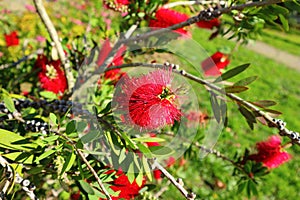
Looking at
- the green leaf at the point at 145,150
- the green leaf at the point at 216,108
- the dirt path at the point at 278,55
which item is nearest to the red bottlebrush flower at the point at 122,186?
the green leaf at the point at 145,150

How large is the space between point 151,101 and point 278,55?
8548mm

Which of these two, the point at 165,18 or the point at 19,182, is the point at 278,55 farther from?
the point at 19,182

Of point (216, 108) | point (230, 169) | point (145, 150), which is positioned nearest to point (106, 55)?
point (216, 108)

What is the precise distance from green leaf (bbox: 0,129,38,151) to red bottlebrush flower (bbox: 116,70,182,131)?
0.19 metres

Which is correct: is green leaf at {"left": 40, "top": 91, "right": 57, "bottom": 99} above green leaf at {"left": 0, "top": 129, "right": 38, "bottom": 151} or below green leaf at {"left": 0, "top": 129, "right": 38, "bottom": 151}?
below

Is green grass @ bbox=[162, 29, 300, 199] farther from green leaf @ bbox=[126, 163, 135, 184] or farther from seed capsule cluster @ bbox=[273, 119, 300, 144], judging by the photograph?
green leaf @ bbox=[126, 163, 135, 184]

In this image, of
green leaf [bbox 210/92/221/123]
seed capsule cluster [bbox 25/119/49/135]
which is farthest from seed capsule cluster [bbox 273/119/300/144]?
seed capsule cluster [bbox 25/119/49/135]

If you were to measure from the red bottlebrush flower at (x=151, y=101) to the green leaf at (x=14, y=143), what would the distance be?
186 millimetres

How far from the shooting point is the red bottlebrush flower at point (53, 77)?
101cm

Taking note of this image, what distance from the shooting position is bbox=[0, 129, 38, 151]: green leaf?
592 millimetres

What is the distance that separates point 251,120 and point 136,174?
0.29 m

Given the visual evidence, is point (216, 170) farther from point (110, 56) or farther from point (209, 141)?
point (110, 56)

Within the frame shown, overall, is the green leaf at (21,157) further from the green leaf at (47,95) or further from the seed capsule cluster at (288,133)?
the seed capsule cluster at (288,133)

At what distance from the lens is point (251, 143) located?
3217 mm
